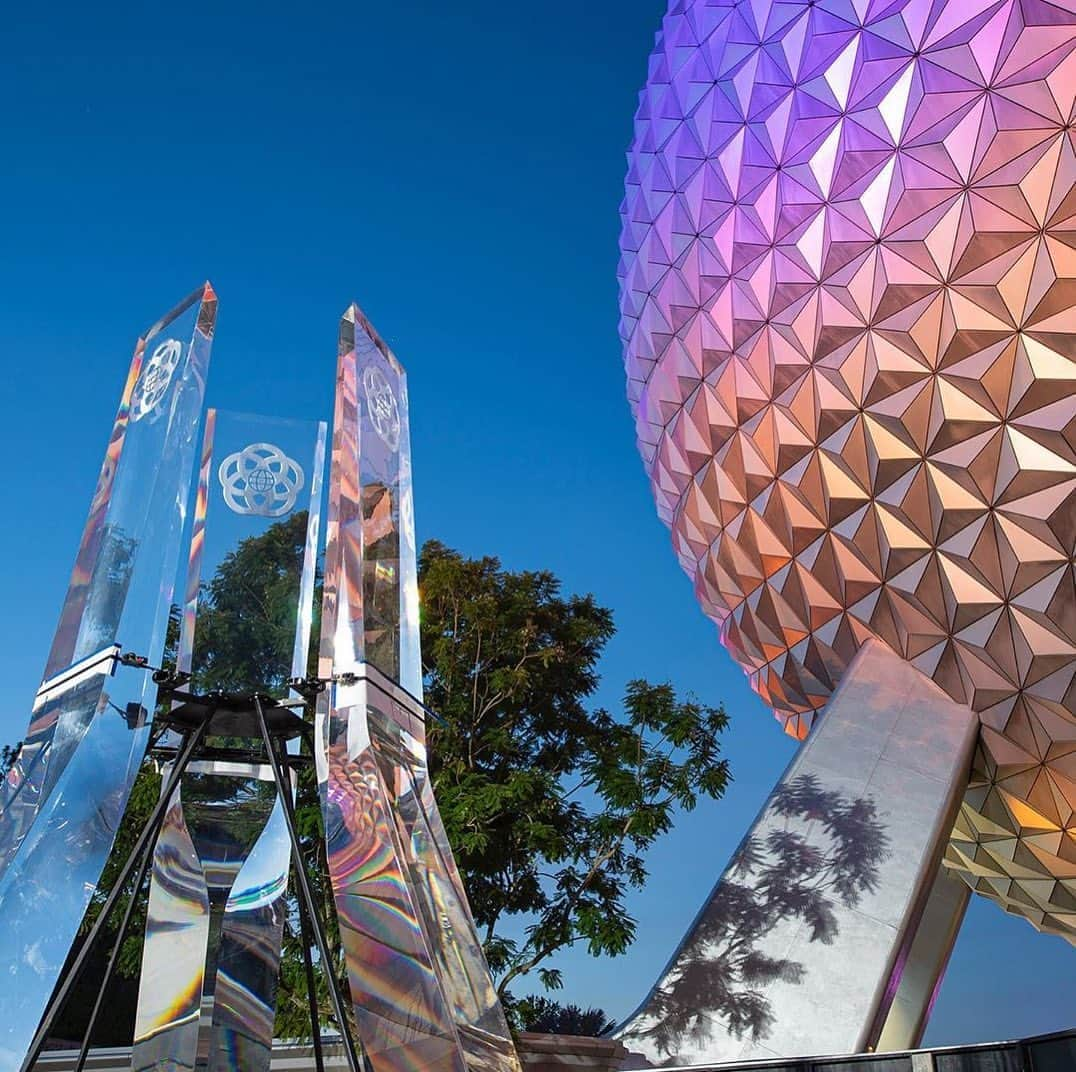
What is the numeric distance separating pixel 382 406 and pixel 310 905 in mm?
2886

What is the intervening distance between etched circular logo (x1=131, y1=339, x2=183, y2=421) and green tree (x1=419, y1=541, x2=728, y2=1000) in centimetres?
862

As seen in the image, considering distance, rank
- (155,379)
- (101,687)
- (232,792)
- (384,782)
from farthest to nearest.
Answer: (232,792) → (155,379) → (384,782) → (101,687)

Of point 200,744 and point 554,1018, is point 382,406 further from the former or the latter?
point 554,1018

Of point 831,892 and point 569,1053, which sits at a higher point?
point 831,892

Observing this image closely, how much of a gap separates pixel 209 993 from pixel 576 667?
35.1 feet

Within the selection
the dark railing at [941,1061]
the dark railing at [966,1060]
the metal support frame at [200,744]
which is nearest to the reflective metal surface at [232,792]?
the metal support frame at [200,744]

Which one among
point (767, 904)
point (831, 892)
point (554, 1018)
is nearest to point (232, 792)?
point (767, 904)

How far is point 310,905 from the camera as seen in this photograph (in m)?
4.50

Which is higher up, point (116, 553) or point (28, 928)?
point (116, 553)

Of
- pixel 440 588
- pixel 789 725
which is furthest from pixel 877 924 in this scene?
pixel 440 588

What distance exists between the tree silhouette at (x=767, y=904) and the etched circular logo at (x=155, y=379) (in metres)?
6.00

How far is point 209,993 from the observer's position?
220 inches

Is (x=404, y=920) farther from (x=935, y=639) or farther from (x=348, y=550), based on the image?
(x=935, y=639)

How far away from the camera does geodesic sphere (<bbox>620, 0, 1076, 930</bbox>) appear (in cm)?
910
